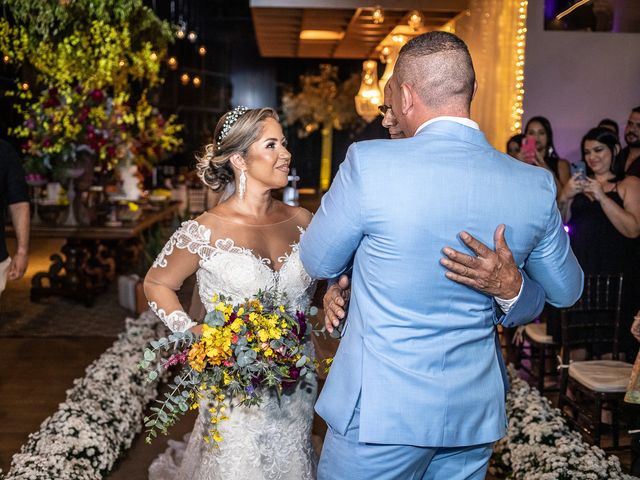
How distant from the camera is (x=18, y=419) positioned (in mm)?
4781

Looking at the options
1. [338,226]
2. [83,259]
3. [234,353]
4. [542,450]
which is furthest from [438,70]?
[83,259]

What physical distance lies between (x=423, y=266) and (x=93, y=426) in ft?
8.93

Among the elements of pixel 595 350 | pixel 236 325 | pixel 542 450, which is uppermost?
pixel 236 325

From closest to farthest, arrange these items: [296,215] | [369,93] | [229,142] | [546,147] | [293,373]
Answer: [293,373] < [229,142] < [296,215] < [546,147] < [369,93]

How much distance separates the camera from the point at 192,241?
299 cm

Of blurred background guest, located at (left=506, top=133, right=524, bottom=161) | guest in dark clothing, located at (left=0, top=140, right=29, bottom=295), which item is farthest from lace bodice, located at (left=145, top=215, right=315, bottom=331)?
blurred background guest, located at (left=506, top=133, right=524, bottom=161)

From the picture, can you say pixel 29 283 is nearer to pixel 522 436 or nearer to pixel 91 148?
pixel 91 148

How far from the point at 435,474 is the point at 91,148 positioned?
20.1 ft

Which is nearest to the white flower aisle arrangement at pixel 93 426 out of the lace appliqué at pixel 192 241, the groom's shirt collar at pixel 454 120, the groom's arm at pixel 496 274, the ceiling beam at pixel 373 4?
the lace appliqué at pixel 192 241

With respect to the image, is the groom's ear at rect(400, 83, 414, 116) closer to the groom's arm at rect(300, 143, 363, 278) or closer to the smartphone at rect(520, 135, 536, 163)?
the groom's arm at rect(300, 143, 363, 278)

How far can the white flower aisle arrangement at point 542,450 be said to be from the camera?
3.30 metres

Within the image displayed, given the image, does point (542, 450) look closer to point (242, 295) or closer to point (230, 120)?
point (242, 295)

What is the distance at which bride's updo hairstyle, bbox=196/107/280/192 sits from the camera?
310cm

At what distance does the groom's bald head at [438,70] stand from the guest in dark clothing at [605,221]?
117 inches
